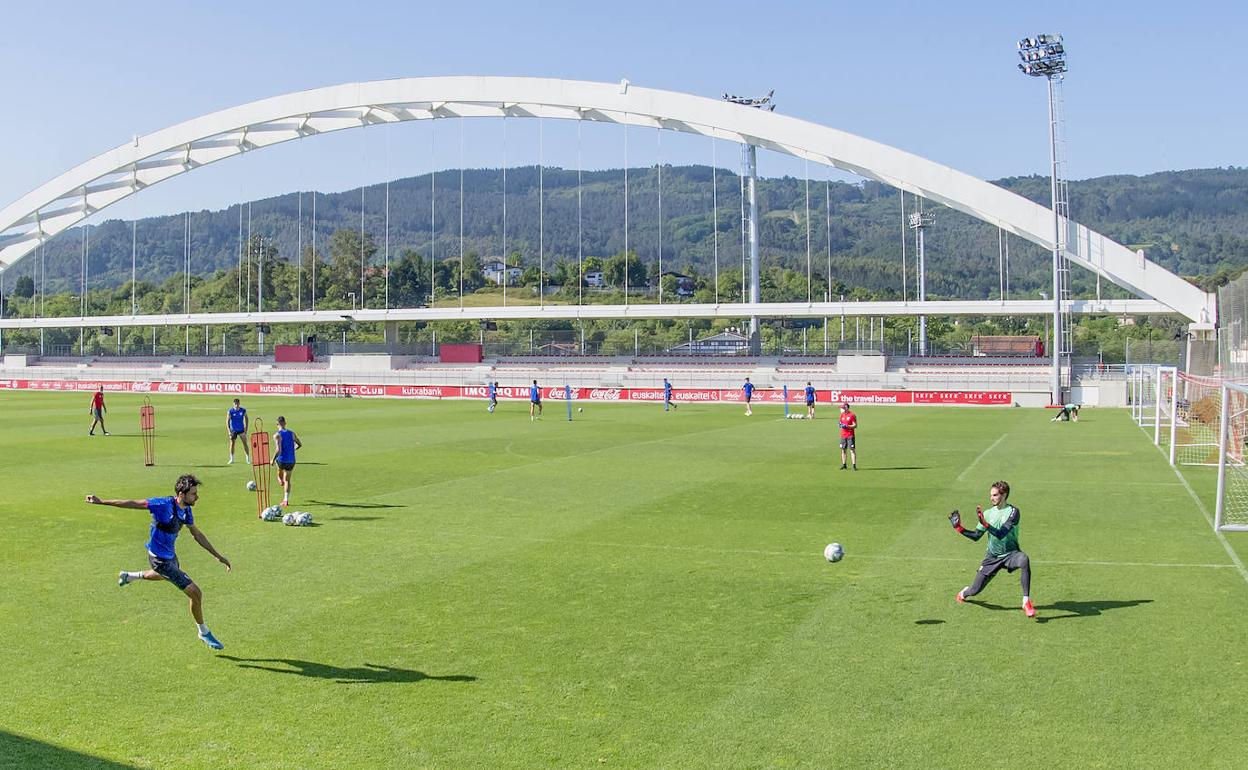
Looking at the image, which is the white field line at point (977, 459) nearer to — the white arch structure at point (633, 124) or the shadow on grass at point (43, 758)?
the shadow on grass at point (43, 758)

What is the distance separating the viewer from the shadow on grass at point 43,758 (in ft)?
25.3

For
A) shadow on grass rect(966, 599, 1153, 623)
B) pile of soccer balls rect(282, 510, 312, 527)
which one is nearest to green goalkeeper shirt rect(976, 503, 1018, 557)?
shadow on grass rect(966, 599, 1153, 623)

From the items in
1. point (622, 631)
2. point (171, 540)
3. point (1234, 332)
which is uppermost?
point (1234, 332)

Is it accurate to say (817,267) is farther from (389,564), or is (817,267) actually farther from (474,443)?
(389,564)

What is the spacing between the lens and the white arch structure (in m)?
67.3

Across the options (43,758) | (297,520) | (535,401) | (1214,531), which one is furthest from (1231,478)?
(535,401)

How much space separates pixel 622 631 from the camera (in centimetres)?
1148

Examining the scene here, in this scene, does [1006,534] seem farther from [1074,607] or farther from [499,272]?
[499,272]

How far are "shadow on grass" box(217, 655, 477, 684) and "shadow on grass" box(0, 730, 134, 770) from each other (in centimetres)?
226

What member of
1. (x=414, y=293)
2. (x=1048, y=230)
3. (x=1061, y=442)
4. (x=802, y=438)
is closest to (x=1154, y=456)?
(x=1061, y=442)

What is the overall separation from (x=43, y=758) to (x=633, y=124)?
7123 centimetres

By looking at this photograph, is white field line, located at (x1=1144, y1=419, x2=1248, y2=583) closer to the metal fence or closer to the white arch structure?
the metal fence

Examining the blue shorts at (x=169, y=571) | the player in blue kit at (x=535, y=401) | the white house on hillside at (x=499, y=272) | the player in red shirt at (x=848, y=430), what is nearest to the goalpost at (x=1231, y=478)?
the player in red shirt at (x=848, y=430)

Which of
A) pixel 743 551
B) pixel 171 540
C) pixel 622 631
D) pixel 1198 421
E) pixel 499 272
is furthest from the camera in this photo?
pixel 499 272
